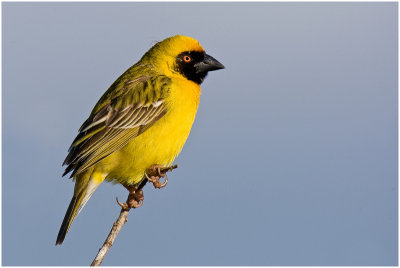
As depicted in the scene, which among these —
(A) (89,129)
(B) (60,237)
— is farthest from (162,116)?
(B) (60,237)

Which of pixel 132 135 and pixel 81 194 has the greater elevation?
pixel 132 135

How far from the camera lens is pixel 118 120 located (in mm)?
5629

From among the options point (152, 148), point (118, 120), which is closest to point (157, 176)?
point (152, 148)

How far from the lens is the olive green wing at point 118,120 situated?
5.36 meters

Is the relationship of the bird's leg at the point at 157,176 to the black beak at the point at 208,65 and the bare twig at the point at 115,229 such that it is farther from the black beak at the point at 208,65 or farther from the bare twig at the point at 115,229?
the black beak at the point at 208,65

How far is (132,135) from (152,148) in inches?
10.7

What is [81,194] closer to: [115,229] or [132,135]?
[132,135]

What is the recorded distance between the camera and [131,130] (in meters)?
5.53

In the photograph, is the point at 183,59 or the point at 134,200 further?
the point at 183,59

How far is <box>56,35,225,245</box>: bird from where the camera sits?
5355 millimetres

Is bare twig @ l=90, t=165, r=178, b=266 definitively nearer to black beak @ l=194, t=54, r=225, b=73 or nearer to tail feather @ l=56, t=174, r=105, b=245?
tail feather @ l=56, t=174, r=105, b=245

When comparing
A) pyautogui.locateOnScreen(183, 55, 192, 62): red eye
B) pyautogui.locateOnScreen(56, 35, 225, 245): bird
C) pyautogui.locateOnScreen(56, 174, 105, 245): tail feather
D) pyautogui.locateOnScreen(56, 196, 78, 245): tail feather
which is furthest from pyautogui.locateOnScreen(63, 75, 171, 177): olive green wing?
pyautogui.locateOnScreen(183, 55, 192, 62): red eye

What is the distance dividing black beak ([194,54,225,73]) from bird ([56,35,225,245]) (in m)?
0.25

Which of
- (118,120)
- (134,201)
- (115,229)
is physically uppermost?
(118,120)
